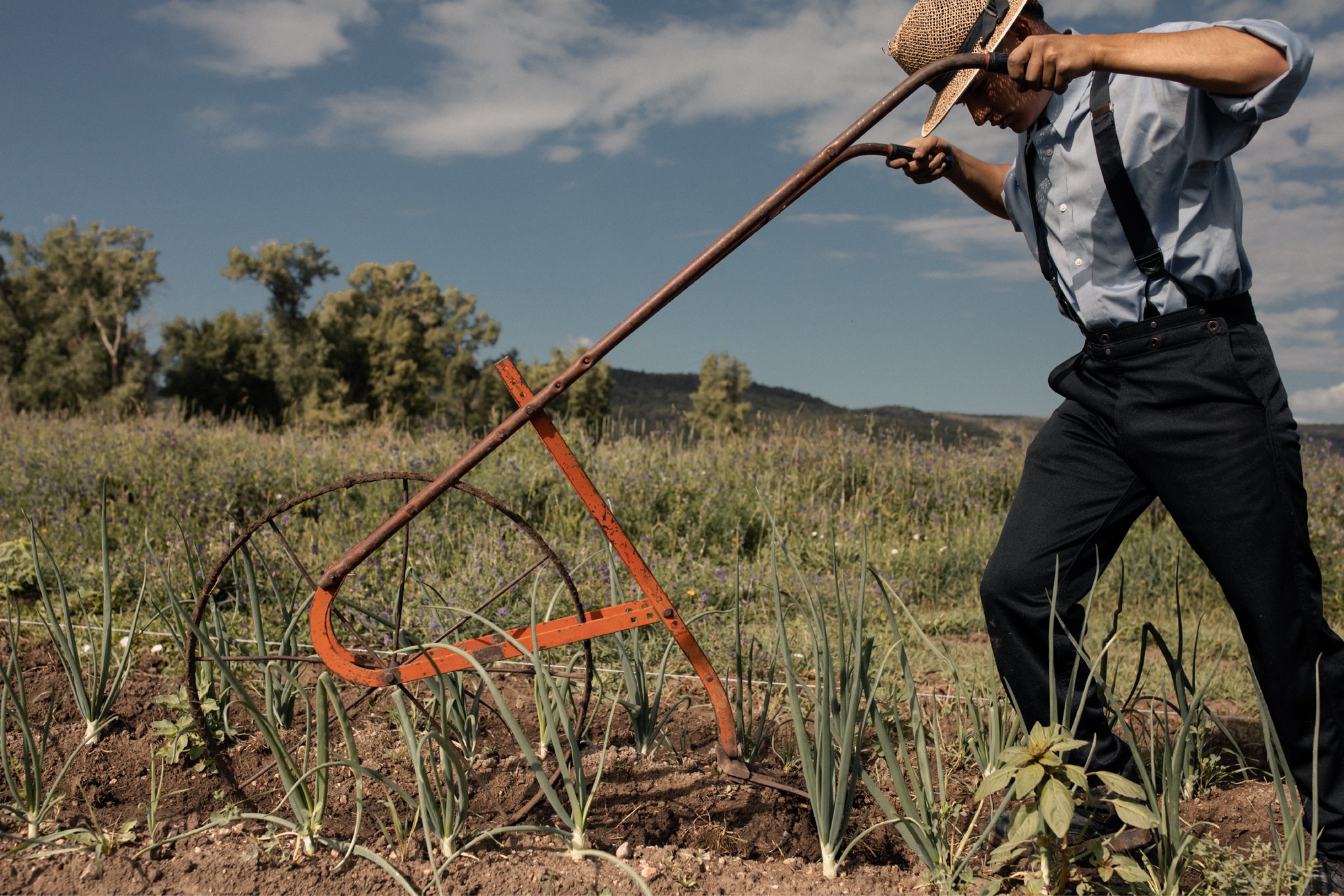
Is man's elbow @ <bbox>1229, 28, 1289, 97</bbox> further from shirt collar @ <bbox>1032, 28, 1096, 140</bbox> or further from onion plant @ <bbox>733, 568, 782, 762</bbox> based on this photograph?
onion plant @ <bbox>733, 568, 782, 762</bbox>

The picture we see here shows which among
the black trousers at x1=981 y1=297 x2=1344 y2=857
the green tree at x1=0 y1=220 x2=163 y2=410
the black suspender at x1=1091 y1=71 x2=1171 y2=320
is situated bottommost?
the black trousers at x1=981 y1=297 x2=1344 y2=857

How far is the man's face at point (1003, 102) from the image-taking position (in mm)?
2203

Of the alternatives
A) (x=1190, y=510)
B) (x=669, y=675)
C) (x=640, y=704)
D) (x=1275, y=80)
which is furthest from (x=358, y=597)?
(x=1275, y=80)

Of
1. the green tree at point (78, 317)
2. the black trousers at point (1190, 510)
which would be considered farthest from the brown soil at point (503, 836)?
the green tree at point (78, 317)

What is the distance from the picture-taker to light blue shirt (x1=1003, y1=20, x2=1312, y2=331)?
1888 mm

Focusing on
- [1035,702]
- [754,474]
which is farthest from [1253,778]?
[754,474]

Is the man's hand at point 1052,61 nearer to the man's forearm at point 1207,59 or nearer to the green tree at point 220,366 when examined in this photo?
the man's forearm at point 1207,59

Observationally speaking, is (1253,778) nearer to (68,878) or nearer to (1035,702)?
(1035,702)

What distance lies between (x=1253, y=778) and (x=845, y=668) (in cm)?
160

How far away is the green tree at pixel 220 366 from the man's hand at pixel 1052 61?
3603 centimetres

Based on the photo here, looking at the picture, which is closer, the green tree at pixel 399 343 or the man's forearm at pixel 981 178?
the man's forearm at pixel 981 178

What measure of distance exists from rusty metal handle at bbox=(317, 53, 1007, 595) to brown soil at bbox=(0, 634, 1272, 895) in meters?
0.76

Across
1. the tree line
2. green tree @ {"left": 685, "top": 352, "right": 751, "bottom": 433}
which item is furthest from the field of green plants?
green tree @ {"left": 685, "top": 352, "right": 751, "bottom": 433}

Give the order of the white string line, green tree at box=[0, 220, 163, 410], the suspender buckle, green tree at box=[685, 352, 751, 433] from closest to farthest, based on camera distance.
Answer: the suspender buckle
the white string line
green tree at box=[0, 220, 163, 410]
green tree at box=[685, 352, 751, 433]
